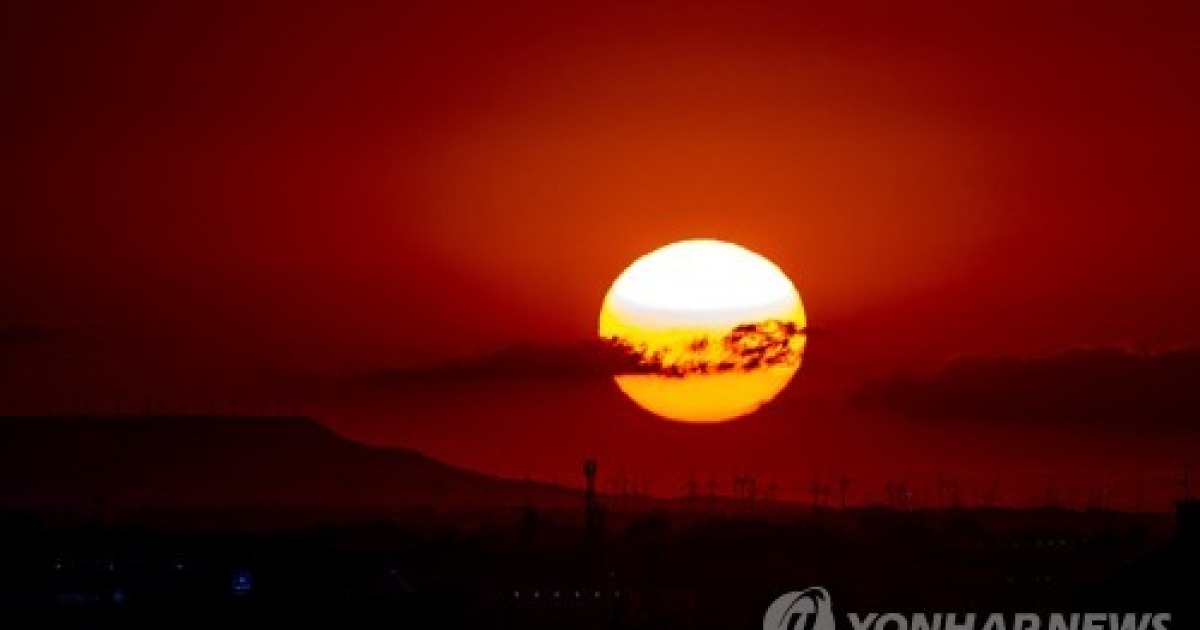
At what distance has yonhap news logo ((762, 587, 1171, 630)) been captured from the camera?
64000 mm

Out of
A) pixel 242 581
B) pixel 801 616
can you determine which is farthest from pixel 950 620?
pixel 242 581

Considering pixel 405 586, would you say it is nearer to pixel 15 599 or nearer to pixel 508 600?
pixel 15 599

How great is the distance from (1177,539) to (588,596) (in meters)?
90.2

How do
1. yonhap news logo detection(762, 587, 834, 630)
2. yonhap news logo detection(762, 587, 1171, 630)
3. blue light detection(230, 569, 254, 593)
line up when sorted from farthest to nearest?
blue light detection(230, 569, 254, 593) → yonhap news logo detection(762, 587, 834, 630) → yonhap news logo detection(762, 587, 1171, 630)

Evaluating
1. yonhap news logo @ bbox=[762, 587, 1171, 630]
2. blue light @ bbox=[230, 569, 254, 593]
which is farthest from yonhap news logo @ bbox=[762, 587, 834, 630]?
blue light @ bbox=[230, 569, 254, 593]

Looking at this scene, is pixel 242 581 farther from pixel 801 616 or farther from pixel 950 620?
pixel 950 620

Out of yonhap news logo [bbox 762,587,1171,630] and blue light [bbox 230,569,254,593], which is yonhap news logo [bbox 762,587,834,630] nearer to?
yonhap news logo [bbox 762,587,1171,630]

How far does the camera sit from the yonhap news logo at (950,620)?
6400cm

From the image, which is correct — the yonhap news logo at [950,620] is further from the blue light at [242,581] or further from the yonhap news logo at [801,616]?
the blue light at [242,581]

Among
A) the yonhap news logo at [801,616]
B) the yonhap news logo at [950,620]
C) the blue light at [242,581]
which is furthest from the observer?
the blue light at [242,581]

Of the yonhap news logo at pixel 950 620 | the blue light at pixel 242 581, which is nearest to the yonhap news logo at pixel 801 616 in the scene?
the yonhap news logo at pixel 950 620

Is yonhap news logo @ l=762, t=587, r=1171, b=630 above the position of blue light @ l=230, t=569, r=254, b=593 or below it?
below

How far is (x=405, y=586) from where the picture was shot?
106500mm

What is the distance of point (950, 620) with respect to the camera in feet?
331
